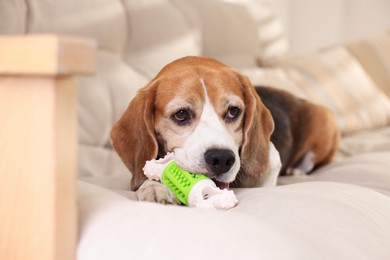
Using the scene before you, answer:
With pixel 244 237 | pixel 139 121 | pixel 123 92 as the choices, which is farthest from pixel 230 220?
pixel 123 92

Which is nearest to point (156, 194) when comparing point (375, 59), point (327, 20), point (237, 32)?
point (237, 32)

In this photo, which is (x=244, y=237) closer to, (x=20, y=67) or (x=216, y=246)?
(x=216, y=246)

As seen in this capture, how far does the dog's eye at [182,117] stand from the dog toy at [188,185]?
0.31 ft

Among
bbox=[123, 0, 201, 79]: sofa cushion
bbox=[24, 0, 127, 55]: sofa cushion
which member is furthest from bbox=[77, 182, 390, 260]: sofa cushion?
bbox=[123, 0, 201, 79]: sofa cushion

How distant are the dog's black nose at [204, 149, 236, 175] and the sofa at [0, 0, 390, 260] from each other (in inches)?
3.0

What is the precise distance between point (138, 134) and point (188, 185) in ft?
1.02

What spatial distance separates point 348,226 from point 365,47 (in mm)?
2817

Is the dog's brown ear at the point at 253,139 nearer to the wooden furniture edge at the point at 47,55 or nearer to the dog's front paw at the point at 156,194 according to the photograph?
the dog's front paw at the point at 156,194

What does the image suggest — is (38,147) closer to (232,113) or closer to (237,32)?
(232,113)

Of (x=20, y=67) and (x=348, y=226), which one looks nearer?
(x=20, y=67)

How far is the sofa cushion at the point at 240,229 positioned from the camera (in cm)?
108

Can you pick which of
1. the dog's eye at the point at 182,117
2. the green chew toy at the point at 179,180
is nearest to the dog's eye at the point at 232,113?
the dog's eye at the point at 182,117

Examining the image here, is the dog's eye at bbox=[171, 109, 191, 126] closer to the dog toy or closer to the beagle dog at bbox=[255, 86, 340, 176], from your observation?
the dog toy

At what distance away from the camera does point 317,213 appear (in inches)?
50.9
